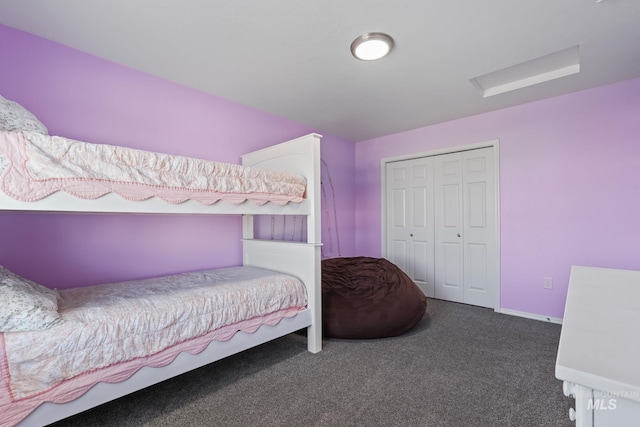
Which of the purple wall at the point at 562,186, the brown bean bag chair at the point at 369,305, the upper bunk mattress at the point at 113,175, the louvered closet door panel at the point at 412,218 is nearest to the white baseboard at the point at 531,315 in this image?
the purple wall at the point at 562,186

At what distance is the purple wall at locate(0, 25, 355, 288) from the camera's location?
181 centimetres

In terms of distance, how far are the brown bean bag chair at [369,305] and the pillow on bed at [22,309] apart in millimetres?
1731

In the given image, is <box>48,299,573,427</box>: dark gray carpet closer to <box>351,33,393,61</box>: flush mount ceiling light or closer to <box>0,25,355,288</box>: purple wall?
<box>0,25,355,288</box>: purple wall

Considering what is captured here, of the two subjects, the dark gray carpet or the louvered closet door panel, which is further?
the louvered closet door panel

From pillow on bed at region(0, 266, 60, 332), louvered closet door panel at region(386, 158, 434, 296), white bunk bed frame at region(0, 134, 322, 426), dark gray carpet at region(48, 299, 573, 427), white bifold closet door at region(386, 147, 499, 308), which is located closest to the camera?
pillow on bed at region(0, 266, 60, 332)

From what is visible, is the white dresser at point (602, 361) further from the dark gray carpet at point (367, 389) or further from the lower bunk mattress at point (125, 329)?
the lower bunk mattress at point (125, 329)

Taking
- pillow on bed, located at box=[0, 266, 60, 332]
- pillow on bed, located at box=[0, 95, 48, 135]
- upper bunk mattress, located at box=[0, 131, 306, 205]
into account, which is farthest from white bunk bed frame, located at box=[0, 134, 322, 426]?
pillow on bed, located at box=[0, 95, 48, 135]

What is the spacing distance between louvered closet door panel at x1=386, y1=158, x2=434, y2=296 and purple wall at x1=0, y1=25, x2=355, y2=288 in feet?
6.97

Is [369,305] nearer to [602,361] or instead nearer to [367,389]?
[367,389]

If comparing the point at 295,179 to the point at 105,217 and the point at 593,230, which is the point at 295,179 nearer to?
the point at 105,217

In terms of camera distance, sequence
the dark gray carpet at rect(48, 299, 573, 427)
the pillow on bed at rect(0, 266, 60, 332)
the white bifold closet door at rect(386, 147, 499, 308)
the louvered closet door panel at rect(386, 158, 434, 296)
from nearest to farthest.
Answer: the pillow on bed at rect(0, 266, 60, 332)
the dark gray carpet at rect(48, 299, 573, 427)
the white bifold closet door at rect(386, 147, 499, 308)
the louvered closet door panel at rect(386, 158, 434, 296)

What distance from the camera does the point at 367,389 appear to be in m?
1.70

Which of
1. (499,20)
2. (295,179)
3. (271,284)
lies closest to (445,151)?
(499,20)

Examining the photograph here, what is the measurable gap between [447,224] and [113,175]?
339 cm
